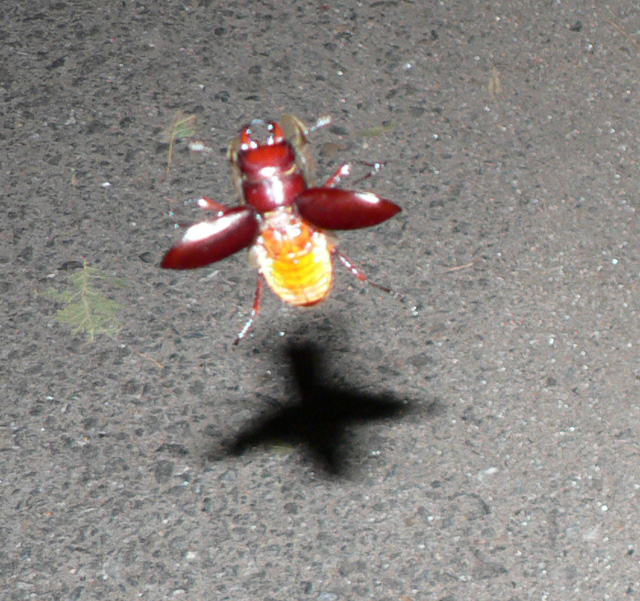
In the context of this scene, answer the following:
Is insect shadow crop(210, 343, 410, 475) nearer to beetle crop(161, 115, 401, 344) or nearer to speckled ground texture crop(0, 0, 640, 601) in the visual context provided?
speckled ground texture crop(0, 0, 640, 601)

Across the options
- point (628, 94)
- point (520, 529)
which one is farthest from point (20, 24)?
point (520, 529)

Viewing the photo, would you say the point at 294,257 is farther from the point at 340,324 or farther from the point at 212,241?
the point at 340,324

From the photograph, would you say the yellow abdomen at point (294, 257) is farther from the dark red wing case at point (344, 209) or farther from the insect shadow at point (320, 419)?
the insect shadow at point (320, 419)

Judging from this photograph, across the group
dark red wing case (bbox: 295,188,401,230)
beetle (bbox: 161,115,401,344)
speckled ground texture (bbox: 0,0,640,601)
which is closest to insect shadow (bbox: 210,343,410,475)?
speckled ground texture (bbox: 0,0,640,601)

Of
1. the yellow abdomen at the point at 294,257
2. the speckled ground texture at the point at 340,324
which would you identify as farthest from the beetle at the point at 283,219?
the speckled ground texture at the point at 340,324

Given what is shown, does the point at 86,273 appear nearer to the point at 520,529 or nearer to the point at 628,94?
the point at 520,529

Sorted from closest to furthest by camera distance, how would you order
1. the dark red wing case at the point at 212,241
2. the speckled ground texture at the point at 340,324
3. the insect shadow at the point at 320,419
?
the dark red wing case at the point at 212,241, the speckled ground texture at the point at 340,324, the insect shadow at the point at 320,419

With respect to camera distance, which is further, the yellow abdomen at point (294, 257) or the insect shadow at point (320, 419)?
the insect shadow at point (320, 419)
